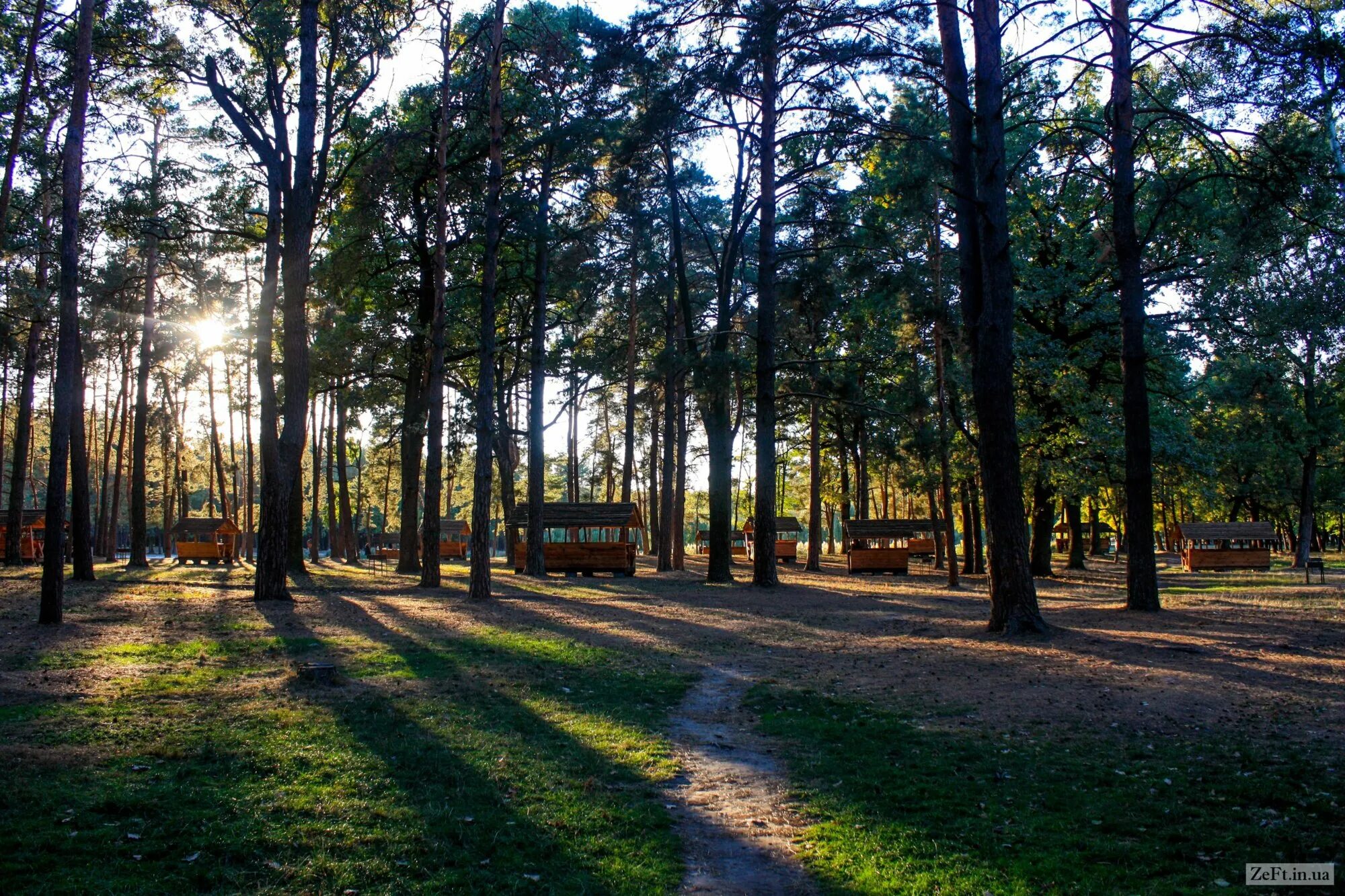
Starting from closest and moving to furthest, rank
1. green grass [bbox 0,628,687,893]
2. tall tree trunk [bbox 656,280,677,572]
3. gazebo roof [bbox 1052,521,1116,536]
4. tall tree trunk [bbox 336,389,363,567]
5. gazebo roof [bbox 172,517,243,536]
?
green grass [bbox 0,628,687,893] → tall tree trunk [bbox 656,280,677,572] → gazebo roof [bbox 172,517,243,536] → tall tree trunk [bbox 336,389,363,567] → gazebo roof [bbox 1052,521,1116,536]

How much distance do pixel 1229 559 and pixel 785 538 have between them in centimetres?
2188

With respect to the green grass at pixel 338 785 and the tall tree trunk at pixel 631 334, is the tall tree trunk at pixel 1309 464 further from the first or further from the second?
the green grass at pixel 338 785

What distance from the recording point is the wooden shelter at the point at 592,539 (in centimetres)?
2812

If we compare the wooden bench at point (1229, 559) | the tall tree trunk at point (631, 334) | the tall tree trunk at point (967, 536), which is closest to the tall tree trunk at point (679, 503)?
the tall tree trunk at point (631, 334)

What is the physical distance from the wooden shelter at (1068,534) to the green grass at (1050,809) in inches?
1602

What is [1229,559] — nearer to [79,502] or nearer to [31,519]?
[79,502]

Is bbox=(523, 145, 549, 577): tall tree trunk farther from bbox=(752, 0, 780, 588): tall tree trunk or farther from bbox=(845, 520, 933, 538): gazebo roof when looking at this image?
bbox=(845, 520, 933, 538): gazebo roof

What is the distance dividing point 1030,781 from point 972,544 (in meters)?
26.7

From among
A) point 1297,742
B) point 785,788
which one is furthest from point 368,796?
point 1297,742

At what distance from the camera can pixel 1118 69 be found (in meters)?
14.2

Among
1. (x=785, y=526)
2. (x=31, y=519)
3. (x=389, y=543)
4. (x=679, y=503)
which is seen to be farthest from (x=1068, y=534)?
(x=31, y=519)

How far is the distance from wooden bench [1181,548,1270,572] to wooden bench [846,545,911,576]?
1174cm

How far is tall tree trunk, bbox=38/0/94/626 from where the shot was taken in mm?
12109

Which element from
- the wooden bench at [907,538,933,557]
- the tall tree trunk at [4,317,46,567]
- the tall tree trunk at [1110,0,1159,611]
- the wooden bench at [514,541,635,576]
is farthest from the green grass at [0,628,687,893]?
the wooden bench at [907,538,933,557]
